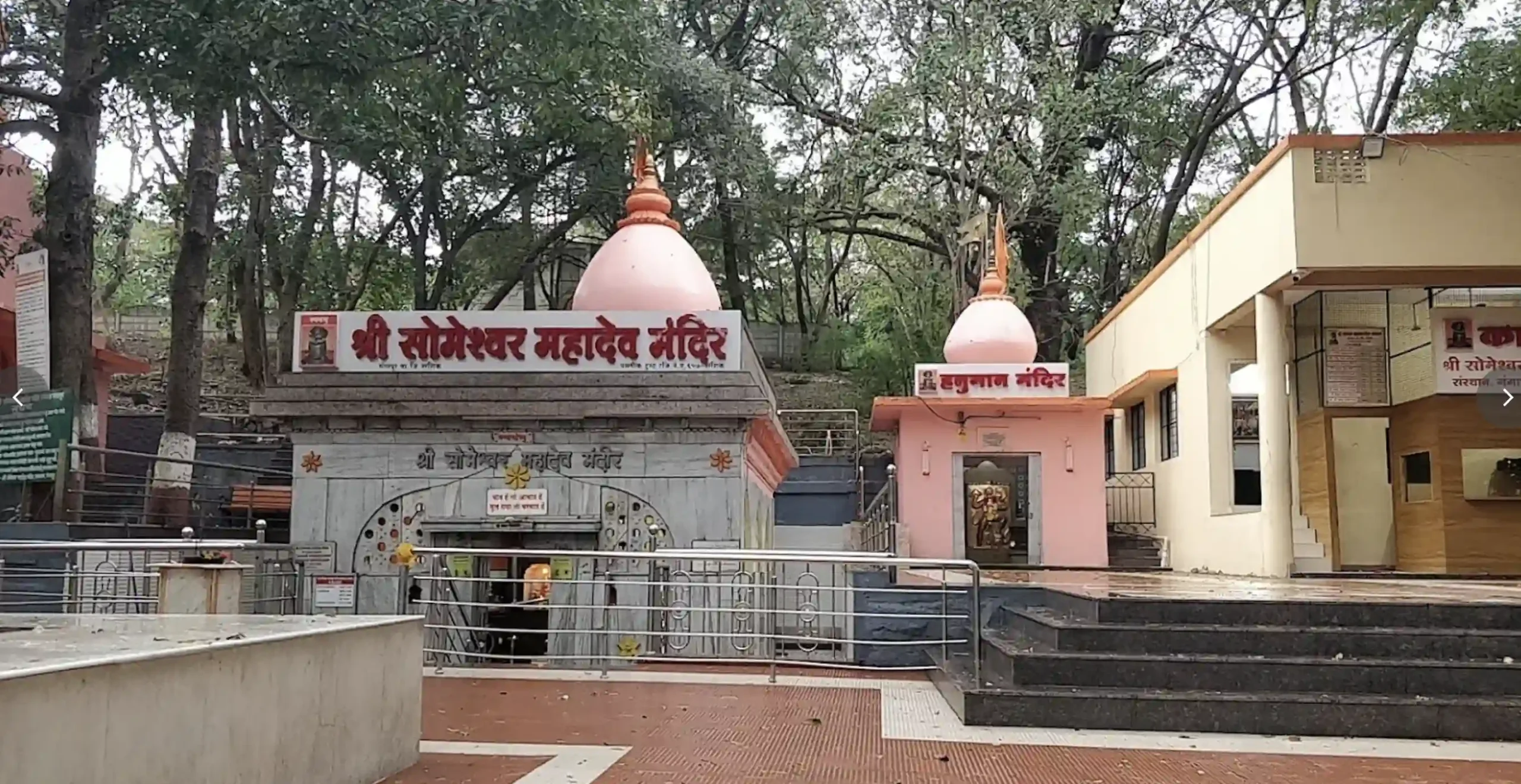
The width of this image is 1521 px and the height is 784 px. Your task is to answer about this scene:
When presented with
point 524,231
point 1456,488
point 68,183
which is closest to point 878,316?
point 524,231

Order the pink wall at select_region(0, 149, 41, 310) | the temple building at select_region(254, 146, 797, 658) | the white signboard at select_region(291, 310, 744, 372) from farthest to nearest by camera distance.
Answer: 1. the pink wall at select_region(0, 149, 41, 310)
2. the white signboard at select_region(291, 310, 744, 372)
3. the temple building at select_region(254, 146, 797, 658)

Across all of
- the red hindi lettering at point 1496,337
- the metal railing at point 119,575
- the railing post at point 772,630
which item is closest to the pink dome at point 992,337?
the red hindi lettering at point 1496,337

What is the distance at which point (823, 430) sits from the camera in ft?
88.2

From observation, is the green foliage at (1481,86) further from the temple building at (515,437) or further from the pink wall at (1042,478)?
the temple building at (515,437)

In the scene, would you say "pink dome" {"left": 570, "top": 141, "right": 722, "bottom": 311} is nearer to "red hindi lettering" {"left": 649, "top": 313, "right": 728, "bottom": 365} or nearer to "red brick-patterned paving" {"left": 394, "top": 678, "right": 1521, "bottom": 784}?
"red hindi lettering" {"left": 649, "top": 313, "right": 728, "bottom": 365}

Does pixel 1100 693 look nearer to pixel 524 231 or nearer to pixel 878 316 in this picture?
pixel 524 231

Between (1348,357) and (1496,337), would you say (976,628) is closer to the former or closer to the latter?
(1496,337)

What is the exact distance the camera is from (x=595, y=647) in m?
11.2

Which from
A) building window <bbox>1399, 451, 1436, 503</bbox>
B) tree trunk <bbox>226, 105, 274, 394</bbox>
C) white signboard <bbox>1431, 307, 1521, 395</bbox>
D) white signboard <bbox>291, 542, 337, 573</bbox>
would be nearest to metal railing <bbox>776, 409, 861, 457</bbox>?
tree trunk <bbox>226, 105, 274, 394</bbox>

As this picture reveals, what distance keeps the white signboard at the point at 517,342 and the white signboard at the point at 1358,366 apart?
8958 millimetres

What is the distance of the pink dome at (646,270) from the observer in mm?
13414

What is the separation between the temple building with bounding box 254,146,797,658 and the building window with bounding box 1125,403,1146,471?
1132 cm

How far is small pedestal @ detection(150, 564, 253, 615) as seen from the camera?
7359 mm

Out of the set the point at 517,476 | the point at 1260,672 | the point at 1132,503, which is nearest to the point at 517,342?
the point at 517,476
